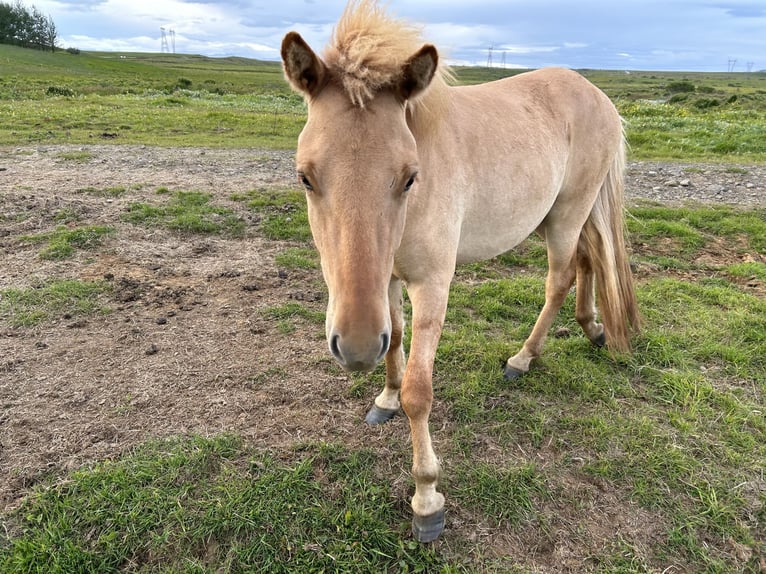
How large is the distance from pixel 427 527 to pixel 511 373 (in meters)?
1.55

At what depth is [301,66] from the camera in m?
1.95

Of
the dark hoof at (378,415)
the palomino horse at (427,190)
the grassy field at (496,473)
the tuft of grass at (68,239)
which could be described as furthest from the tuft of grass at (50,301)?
the palomino horse at (427,190)

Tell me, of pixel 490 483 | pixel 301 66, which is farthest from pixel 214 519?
pixel 301 66

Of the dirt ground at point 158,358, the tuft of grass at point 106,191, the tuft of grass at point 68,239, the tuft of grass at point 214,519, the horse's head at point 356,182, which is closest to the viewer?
the horse's head at point 356,182

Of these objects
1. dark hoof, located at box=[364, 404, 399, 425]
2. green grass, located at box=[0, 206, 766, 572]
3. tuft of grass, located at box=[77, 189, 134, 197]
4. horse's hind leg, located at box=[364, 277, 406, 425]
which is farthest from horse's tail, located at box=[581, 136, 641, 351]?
tuft of grass, located at box=[77, 189, 134, 197]

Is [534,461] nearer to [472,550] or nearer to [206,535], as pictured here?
[472,550]

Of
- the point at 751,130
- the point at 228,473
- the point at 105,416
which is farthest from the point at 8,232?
the point at 751,130

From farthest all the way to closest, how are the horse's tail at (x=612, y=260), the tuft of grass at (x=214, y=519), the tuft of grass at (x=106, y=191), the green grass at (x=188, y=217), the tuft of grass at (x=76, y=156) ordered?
the tuft of grass at (x=76, y=156) < the tuft of grass at (x=106, y=191) < the green grass at (x=188, y=217) < the horse's tail at (x=612, y=260) < the tuft of grass at (x=214, y=519)

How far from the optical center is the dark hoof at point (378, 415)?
317 cm

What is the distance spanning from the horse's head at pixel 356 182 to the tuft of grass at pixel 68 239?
14.7 ft

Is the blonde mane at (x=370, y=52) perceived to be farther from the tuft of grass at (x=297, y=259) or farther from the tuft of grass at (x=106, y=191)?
the tuft of grass at (x=106, y=191)

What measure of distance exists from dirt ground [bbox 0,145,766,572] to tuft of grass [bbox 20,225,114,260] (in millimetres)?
123

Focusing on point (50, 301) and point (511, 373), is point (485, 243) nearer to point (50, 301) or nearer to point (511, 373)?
point (511, 373)

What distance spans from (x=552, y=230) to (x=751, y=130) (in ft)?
48.0
